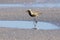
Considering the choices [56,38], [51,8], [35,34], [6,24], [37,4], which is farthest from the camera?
[37,4]

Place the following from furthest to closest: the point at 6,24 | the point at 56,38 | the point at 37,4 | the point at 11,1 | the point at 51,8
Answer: the point at 11,1 < the point at 37,4 < the point at 51,8 < the point at 6,24 < the point at 56,38

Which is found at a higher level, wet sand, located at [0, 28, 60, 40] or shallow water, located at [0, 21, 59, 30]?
wet sand, located at [0, 28, 60, 40]

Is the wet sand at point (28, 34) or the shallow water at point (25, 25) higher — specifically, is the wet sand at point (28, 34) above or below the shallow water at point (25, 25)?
above

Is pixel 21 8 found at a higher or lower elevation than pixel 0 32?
lower

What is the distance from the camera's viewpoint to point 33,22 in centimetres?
288

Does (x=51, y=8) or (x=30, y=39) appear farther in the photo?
(x=51, y=8)

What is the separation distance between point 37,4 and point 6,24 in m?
1.67

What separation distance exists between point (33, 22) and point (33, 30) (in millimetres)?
384

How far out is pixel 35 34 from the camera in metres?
2.38

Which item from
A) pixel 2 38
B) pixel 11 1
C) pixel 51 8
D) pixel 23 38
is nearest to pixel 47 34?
pixel 23 38

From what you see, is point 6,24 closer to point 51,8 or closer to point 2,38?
point 2,38

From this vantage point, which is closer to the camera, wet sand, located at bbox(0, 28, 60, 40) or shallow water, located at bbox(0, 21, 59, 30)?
wet sand, located at bbox(0, 28, 60, 40)

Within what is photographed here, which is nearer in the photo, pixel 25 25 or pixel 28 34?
pixel 28 34

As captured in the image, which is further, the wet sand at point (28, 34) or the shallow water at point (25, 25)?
the shallow water at point (25, 25)
